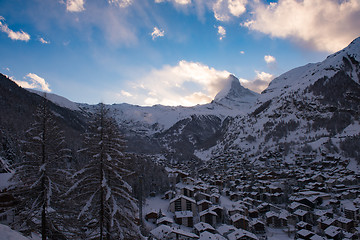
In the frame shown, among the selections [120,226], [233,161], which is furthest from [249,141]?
[120,226]

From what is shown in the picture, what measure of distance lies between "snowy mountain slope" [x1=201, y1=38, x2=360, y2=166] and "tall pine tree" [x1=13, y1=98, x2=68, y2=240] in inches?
3657

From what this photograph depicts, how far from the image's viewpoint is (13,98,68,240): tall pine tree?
36.7ft

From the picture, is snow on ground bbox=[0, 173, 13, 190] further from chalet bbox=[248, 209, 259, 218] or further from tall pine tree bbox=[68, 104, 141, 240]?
chalet bbox=[248, 209, 259, 218]

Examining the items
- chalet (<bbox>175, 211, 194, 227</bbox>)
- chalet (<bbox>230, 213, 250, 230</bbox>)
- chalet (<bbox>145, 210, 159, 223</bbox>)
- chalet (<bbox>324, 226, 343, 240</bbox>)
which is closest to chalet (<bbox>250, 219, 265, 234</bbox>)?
chalet (<bbox>230, 213, 250, 230</bbox>)

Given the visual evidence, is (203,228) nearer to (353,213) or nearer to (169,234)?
(169,234)

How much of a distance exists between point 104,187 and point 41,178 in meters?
4.08

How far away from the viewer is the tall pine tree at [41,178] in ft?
36.7

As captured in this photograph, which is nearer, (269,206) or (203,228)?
(203,228)

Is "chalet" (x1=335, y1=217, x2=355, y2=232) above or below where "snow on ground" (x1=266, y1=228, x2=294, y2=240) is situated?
above

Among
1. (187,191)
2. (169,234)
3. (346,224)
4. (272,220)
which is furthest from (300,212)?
(169,234)

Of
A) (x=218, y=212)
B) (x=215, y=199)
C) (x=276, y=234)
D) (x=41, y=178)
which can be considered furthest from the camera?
(x=215, y=199)

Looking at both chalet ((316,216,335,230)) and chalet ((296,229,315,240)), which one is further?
chalet ((316,216,335,230))

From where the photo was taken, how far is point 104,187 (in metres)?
10.1

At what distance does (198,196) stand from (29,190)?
45438 millimetres
